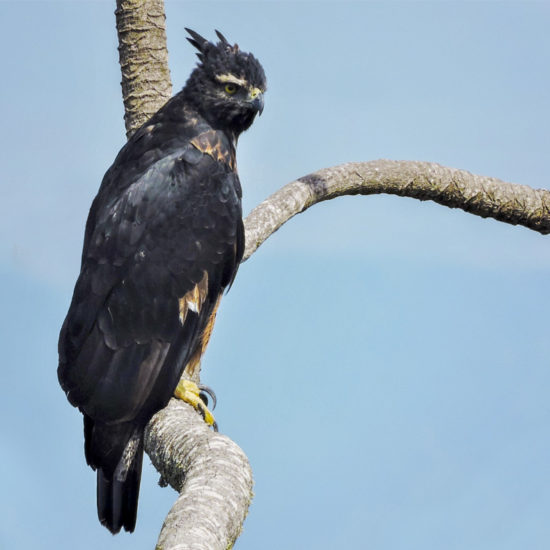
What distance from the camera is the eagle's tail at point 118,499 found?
4195mm

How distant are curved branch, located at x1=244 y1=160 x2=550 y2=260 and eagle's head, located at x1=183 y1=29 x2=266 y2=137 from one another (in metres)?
0.85

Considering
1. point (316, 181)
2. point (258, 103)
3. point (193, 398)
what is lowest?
point (193, 398)

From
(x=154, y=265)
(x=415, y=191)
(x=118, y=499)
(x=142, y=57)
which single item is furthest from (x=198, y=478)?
(x=142, y=57)

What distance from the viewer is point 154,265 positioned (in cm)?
452

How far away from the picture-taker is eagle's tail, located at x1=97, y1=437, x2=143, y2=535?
13.8ft

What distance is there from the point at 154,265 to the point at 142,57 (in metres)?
2.09

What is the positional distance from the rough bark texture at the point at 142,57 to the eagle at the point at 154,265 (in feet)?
3.18

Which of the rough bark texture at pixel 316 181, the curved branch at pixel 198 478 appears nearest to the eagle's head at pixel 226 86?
the rough bark texture at pixel 316 181

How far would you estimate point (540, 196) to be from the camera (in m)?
6.44

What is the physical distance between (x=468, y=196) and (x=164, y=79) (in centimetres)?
232

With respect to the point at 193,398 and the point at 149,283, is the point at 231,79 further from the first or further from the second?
the point at 193,398

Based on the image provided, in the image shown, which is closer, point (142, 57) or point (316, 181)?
point (316, 181)

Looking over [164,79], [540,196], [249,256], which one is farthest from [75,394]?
[540,196]

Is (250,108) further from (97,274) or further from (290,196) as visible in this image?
(97,274)
